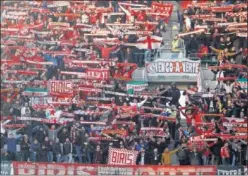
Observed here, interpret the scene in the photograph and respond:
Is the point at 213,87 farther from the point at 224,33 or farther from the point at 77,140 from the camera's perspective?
the point at 77,140

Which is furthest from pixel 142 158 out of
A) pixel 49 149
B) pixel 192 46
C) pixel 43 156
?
pixel 192 46

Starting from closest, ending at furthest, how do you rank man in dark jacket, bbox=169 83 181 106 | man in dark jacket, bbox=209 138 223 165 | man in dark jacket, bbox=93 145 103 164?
man in dark jacket, bbox=209 138 223 165 → man in dark jacket, bbox=93 145 103 164 → man in dark jacket, bbox=169 83 181 106

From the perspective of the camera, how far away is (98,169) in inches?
819

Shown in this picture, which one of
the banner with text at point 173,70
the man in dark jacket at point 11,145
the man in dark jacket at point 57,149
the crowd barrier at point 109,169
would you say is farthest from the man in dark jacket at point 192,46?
the man in dark jacket at point 11,145

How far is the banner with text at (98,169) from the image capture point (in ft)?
67.3

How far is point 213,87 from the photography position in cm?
2238

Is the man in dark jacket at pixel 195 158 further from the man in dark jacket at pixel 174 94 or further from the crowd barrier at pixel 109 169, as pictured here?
the man in dark jacket at pixel 174 94

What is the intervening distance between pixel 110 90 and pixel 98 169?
112 inches

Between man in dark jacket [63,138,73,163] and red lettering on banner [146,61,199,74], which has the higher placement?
red lettering on banner [146,61,199,74]

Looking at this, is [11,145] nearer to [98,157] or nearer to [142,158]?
[98,157]

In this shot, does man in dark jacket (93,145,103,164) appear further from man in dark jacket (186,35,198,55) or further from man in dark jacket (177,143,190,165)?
man in dark jacket (186,35,198,55)

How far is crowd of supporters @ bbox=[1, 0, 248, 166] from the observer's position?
21422 mm

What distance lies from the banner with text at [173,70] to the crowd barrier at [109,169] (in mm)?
3196

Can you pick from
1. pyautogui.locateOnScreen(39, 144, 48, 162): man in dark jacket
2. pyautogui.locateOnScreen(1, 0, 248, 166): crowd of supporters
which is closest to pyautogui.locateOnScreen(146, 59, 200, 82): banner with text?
pyautogui.locateOnScreen(1, 0, 248, 166): crowd of supporters
